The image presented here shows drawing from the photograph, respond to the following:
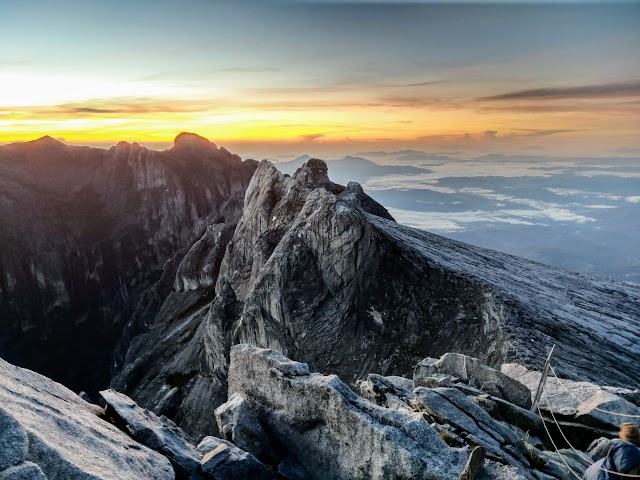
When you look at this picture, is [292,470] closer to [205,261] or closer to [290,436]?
[290,436]

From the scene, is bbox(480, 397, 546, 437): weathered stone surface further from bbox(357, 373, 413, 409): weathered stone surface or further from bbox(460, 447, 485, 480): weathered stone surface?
bbox(460, 447, 485, 480): weathered stone surface

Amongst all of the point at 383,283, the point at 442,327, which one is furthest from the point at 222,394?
the point at 442,327

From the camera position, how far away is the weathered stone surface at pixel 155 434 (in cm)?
1744

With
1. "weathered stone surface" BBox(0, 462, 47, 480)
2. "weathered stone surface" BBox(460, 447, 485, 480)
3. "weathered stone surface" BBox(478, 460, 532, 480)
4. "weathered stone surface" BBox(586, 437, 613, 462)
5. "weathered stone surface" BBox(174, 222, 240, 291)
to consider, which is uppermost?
"weathered stone surface" BBox(0, 462, 47, 480)

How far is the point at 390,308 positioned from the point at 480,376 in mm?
24038

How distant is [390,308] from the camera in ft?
166

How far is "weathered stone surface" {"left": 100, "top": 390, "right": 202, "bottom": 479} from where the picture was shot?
17438 millimetres

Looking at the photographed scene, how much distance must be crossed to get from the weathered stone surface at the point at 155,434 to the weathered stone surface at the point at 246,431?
1.75 m

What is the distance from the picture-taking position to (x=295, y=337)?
54.2 metres

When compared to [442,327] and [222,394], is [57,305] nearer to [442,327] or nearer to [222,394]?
[222,394]

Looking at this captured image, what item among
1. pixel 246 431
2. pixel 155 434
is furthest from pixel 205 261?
pixel 155 434

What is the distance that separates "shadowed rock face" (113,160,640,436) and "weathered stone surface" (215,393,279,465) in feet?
75.9

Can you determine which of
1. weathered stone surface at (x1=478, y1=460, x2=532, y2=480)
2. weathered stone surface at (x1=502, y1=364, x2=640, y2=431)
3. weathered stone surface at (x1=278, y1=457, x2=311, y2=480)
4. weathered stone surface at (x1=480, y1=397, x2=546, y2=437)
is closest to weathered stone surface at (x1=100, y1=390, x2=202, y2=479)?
weathered stone surface at (x1=278, y1=457, x2=311, y2=480)

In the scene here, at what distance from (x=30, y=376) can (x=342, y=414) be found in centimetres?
1289
